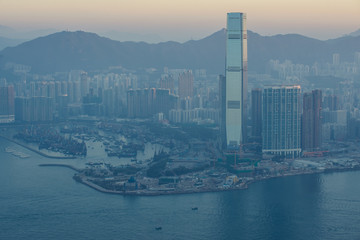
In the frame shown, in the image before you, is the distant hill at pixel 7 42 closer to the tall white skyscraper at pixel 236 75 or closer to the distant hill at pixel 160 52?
the distant hill at pixel 160 52

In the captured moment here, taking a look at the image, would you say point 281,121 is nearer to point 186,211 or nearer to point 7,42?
point 186,211

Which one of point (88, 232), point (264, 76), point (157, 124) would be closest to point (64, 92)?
point (157, 124)

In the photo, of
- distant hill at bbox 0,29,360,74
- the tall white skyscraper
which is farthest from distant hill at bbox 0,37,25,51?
the tall white skyscraper

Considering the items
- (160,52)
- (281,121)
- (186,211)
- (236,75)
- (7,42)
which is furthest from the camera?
(7,42)

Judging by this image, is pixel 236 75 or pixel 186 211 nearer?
pixel 186 211

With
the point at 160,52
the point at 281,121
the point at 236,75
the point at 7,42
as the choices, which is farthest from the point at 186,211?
the point at 7,42

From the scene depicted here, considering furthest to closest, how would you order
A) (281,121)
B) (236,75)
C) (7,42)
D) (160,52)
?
1. (7,42)
2. (160,52)
3. (236,75)
4. (281,121)

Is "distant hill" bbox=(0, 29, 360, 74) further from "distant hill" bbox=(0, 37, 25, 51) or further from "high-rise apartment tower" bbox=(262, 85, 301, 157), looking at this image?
"high-rise apartment tower" bbox=(262, 85, 301, 157)
